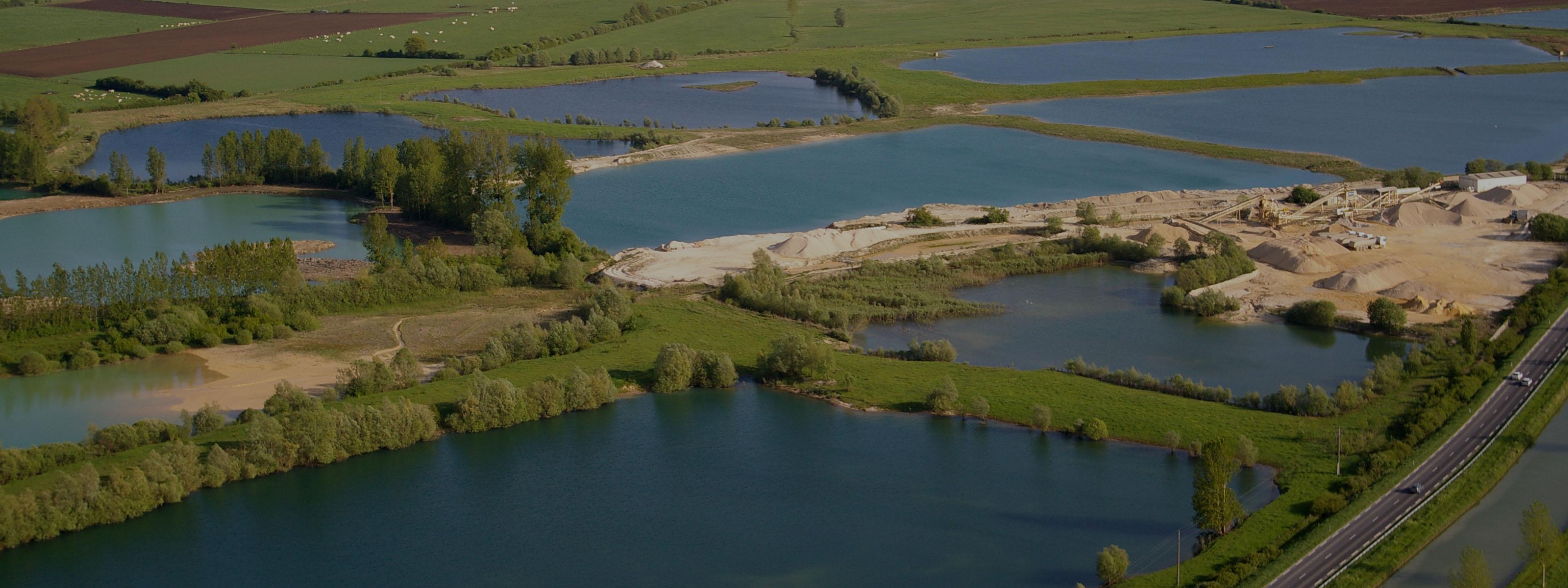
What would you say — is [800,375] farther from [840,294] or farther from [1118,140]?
[1118,140]

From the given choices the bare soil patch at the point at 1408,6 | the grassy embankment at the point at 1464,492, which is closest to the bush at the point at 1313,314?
the grassy embankment at the point at 1464,492

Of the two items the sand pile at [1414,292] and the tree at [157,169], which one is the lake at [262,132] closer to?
the tree at [157,169]

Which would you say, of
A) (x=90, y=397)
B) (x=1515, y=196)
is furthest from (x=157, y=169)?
(x=1515, y=196)

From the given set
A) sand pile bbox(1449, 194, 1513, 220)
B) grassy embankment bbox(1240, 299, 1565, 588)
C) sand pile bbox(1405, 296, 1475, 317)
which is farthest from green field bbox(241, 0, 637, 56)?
grassy embankment bbox(1240, 299, 1565, 588)

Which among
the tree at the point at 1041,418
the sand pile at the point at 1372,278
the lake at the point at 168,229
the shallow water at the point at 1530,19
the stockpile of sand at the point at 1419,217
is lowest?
the tree at the point at 1041,418

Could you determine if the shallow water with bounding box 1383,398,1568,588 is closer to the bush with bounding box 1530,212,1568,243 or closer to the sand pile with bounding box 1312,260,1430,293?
the sand pile with bounding box 1312,260,1430,293
